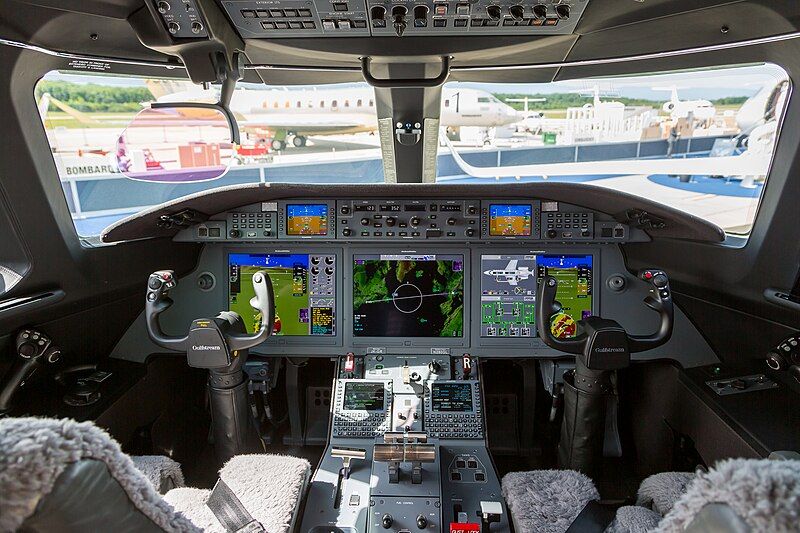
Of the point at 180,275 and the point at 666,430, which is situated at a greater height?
the point at 180,275

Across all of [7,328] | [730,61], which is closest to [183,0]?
[7,328]

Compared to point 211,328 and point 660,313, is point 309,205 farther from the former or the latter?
point 660,313

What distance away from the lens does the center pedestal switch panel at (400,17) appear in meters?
1.84

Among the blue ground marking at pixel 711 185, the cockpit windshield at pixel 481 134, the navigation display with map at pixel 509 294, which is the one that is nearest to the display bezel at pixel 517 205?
the navigation display with map at pixel 509 294

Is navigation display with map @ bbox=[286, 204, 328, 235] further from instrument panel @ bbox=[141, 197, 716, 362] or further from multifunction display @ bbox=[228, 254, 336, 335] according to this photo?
multifunction display @ bbox=[228, 254, 336, 335]

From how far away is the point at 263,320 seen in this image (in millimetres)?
2176

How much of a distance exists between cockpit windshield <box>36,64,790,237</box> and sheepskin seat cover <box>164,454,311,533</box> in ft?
4.21

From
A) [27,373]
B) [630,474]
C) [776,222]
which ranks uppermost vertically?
[776,222]

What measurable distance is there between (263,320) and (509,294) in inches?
50.0

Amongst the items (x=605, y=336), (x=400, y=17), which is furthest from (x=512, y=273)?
(x=400, y=17)

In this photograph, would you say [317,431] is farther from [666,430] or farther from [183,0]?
[183,0]

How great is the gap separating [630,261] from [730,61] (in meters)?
1.00

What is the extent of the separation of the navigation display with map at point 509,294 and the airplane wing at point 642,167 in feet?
3.41

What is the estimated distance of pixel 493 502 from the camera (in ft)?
6.74
